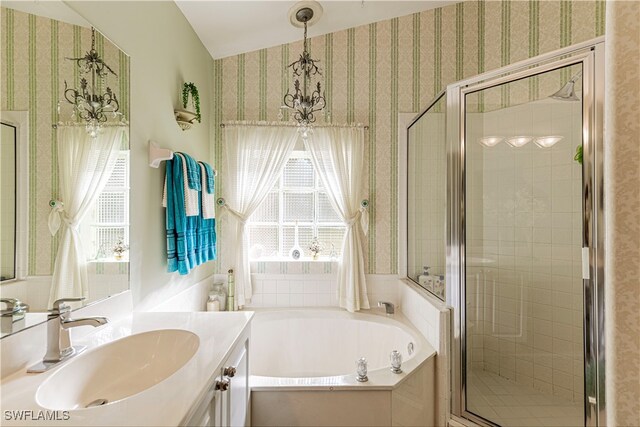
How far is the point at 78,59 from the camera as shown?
1050 mm

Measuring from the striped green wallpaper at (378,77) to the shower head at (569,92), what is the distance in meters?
0.89

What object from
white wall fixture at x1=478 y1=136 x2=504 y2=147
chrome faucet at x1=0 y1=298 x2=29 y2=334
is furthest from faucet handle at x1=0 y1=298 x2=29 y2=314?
white wall fixture at x1=478 y1=136 x2=504 y2=147

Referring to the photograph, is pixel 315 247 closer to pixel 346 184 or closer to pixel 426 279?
pixel 346 184

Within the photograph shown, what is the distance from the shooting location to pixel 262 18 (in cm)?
208

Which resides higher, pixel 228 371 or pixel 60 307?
pixel 60 307

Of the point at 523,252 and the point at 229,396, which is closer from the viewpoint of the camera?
the point at 229,396

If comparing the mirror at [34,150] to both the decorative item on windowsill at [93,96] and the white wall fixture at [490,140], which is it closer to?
the decorative item on windowsill at [93,96]

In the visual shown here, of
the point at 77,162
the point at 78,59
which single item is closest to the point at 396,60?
the point at 78,59

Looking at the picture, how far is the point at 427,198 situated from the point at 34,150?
2085 millimetres

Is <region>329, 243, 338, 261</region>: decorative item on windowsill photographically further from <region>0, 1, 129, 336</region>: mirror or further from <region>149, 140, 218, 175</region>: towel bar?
<region>0, 1, 129, 336</region>: mirror

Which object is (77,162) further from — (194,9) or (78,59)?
(194,9)

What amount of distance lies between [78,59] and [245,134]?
4.74 feet

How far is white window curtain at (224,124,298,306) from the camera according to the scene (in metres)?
2.45

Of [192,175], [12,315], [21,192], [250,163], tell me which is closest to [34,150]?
[21,192]
